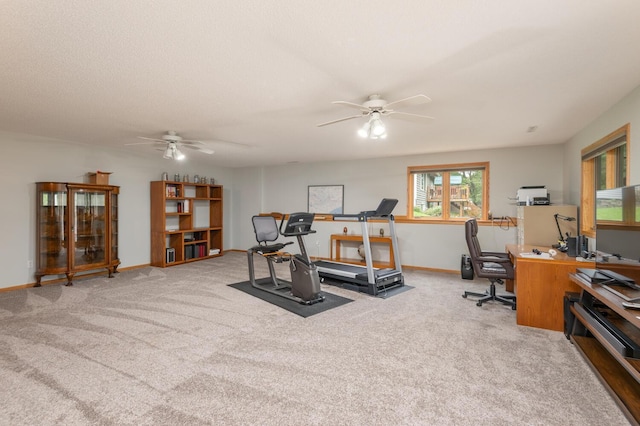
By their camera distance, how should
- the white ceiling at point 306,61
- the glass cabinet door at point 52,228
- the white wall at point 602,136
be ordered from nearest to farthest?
the white ceiling at point 306,61, the white wall at point 602,136, the glass cabinet door at point 52,228

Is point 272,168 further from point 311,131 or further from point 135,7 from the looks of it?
point 135,7

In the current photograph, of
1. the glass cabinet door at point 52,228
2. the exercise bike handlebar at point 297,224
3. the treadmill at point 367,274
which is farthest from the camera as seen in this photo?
the glass cabinet door at point 52,228

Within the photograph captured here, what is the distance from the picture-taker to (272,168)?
7.97 metres

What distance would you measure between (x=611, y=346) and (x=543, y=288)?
1.17m

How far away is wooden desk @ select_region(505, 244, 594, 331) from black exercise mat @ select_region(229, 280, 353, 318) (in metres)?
1.97

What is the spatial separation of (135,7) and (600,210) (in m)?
3.69

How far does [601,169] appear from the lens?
389 centimetres

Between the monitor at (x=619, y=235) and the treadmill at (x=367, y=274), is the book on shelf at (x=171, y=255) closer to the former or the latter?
the treadmill at (x=367, y=274)

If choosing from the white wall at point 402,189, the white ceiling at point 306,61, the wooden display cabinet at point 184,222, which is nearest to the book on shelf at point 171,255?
the wooden display cabinet at point 184,222

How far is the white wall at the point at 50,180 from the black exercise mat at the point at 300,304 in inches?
122

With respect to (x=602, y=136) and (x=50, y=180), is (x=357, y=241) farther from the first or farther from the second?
(x=50, y=180)

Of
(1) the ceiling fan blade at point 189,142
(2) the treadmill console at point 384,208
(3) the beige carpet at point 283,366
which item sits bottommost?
(3) the beige carpet at point 283,366

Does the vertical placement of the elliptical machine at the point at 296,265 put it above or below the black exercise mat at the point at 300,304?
above

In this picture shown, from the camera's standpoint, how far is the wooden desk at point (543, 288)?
3064 mm
